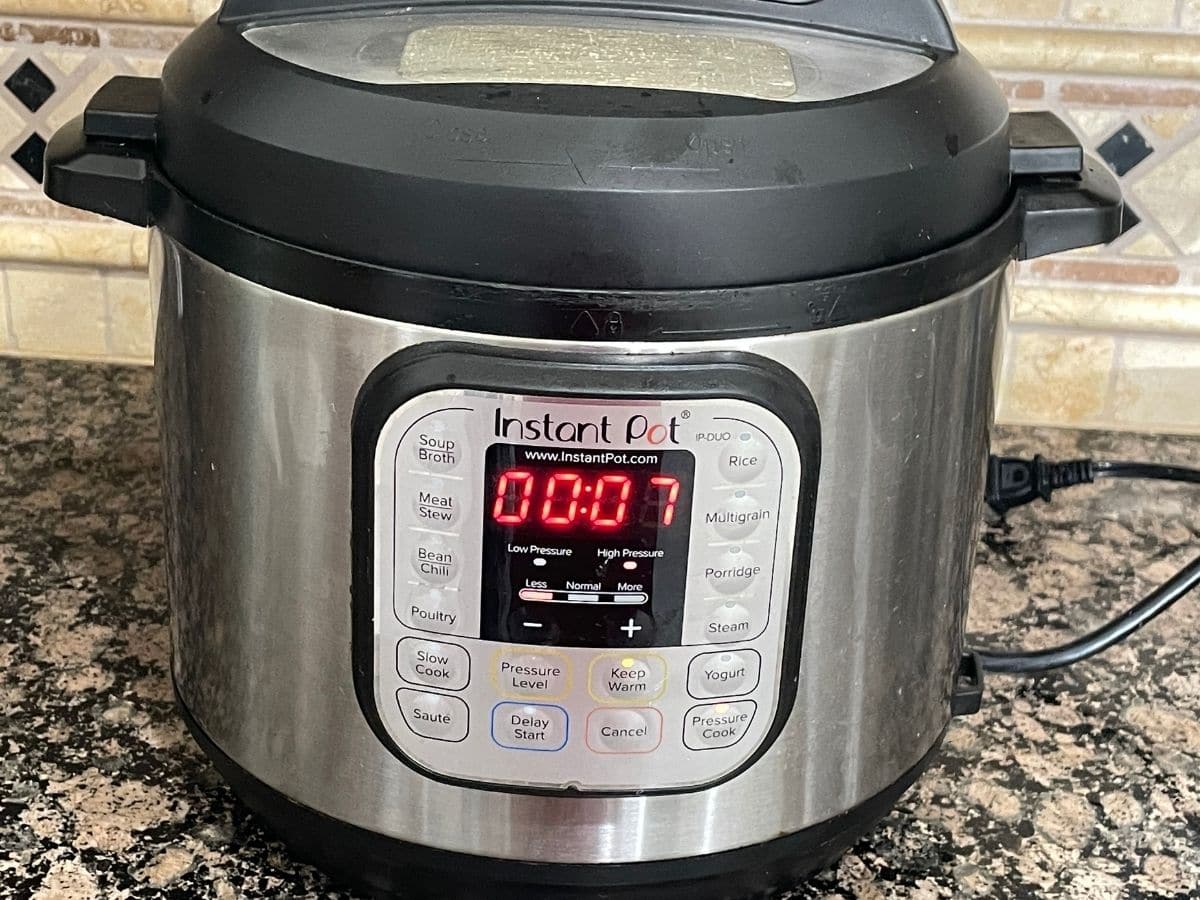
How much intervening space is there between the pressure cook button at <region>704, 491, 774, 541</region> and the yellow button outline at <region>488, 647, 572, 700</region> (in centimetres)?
7

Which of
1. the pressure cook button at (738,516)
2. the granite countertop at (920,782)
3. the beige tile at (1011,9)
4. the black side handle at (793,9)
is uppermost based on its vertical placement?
the black side handle at (793,9)

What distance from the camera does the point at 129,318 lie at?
1.02 metres

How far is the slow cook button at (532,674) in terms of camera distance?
19.1 inches

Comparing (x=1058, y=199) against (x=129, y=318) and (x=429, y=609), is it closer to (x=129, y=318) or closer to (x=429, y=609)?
(x=429, y=609)

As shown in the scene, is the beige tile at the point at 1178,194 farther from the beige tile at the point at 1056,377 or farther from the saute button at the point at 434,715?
the saute button at the point at 434,715

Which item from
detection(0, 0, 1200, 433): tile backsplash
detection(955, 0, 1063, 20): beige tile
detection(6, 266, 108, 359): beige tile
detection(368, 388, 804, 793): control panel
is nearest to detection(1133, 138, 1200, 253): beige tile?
detection(0, 0, 1200, 433): tile backsplash

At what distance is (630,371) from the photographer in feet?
1.47

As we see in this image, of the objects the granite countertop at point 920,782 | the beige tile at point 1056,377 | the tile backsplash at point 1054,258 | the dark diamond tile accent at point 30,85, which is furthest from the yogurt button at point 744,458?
the dark diamond tile accent at point 30,85

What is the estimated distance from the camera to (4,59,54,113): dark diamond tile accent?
96 centimetres

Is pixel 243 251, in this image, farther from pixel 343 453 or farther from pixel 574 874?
pixel 574 874

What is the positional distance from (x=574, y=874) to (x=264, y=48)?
1.02 ft

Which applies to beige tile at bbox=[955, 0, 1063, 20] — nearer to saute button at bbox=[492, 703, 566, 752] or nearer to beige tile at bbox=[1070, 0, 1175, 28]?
beige tile at bbox=[1070, 0, 1175, 28]

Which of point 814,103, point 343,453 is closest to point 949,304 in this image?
point 814,103

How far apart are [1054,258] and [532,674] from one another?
0.61 metres
